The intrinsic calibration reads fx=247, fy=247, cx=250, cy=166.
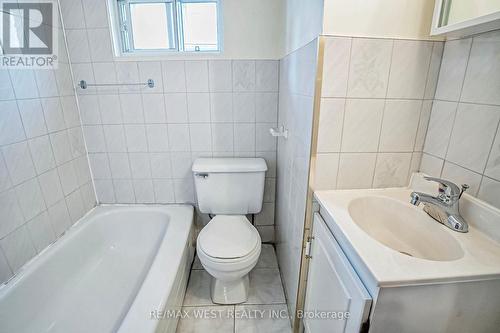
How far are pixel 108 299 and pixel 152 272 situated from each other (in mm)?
436

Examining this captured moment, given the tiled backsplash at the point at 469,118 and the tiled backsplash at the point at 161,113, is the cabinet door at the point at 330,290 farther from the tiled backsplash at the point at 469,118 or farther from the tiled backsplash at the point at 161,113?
the tiled backsplash at the point at 161,113

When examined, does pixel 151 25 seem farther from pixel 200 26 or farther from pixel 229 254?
pixel 229 254

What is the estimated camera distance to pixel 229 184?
1693mm

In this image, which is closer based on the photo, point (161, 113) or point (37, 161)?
point (37, 161)

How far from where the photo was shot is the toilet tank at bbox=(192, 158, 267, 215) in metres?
1.66

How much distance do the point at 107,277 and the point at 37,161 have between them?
815 mm


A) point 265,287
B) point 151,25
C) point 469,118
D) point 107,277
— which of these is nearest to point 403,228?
point 469,118

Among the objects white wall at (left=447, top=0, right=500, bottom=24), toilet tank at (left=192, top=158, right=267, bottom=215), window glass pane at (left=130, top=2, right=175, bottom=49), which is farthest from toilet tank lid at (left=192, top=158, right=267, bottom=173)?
white wall at (left=447, top=0, right=500, bottom=24)

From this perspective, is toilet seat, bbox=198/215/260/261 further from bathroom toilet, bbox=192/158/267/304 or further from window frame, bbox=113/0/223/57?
window frame, bbox=113/0/223/57

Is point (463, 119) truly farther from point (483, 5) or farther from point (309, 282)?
point (309, 282)

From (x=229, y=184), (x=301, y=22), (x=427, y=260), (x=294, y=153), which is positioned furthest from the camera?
(x=229, y=184)

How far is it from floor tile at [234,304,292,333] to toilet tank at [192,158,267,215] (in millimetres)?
613

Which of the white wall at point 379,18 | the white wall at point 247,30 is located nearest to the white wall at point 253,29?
the white wall at point 247,30

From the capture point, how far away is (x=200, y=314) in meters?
1.49
